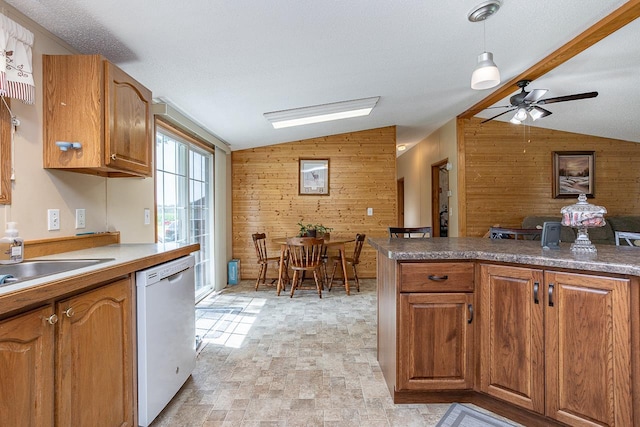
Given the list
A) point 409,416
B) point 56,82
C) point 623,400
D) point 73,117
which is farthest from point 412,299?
point 56,82

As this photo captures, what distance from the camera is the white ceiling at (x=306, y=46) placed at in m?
1.70

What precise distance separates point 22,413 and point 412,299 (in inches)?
63.1

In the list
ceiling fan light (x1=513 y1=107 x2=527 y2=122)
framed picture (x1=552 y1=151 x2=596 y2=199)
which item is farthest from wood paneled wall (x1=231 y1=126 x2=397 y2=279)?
framed picture (x1=552 y1=151 x2=596 y2=199)

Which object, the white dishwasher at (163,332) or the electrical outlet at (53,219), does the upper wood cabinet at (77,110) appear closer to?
the electrical outlet at (53,219)

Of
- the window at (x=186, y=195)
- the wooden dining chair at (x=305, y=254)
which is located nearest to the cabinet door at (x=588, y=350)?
the wooden dining chair at (x=305, y=254)

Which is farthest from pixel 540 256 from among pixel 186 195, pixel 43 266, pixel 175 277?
pixel 186 195

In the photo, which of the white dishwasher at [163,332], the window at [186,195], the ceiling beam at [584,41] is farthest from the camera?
the window at [186,195]

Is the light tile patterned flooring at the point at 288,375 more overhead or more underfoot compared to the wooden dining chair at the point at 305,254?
more underfoot

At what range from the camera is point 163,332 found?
162cm

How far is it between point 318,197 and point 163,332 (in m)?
3.74

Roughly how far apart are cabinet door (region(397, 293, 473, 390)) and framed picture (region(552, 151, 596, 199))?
15.1ft

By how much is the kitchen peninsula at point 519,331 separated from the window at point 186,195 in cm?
239

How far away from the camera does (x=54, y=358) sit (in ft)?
3.36

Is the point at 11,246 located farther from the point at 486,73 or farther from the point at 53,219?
the point at 486,73
